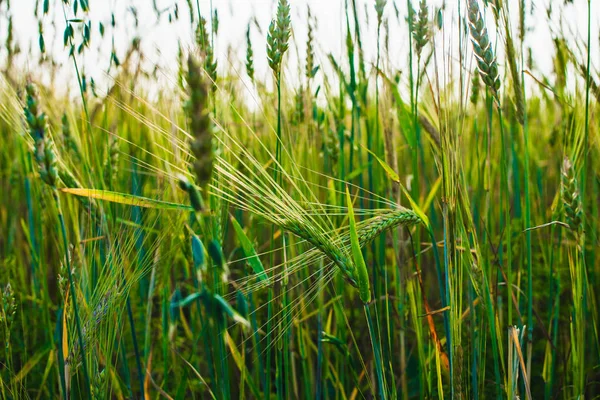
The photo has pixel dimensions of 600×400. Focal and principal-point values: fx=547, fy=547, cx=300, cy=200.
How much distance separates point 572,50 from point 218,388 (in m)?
0.93

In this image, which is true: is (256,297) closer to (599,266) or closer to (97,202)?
(97,202)

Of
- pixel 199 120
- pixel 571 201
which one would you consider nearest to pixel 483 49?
pixel 571 201

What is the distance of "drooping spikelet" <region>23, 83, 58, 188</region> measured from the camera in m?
0.55

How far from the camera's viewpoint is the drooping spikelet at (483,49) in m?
0.77

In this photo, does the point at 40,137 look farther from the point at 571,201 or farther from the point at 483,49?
the point at 571,201

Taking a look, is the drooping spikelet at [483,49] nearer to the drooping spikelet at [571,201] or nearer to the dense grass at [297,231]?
the dense grass at [297,231]

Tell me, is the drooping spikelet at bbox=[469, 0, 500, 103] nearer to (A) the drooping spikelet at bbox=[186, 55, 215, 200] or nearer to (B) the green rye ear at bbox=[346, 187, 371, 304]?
(B) the green rye ear at bbox=[346, 187, 371, 304]

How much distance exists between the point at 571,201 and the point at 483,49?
0.28m

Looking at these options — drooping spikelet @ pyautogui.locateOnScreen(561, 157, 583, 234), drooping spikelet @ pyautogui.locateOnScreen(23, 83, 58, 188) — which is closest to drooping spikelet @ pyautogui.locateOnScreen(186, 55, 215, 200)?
drooping spikelet @ pyautogui.locateOnScreen(23, 83, 58, 188)

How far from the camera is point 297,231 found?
0.67m

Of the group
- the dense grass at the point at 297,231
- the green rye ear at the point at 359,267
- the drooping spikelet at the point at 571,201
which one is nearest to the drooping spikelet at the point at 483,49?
the dense grass at the point at 297,231

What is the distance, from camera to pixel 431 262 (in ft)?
5.22

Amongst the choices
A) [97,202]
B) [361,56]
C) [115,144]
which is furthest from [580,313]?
[115,144]

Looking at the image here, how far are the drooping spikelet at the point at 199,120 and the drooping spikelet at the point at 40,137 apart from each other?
25 cm
